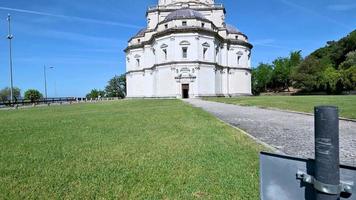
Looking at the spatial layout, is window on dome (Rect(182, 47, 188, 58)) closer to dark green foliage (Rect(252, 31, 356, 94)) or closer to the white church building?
the white church building

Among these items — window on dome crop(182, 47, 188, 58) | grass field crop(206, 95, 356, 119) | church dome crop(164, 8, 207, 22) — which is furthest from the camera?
window on dome crop(182, 47, 188, 58)

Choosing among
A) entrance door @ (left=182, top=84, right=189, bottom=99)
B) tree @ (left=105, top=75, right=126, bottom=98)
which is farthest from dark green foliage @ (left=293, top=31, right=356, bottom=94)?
tree @ (left=105, top=75, right=126, bottom=98)

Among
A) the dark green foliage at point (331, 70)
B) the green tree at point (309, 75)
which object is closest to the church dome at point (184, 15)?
the dark green foliage at point (331, 70)

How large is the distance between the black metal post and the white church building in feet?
151

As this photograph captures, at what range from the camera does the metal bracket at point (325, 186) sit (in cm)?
124

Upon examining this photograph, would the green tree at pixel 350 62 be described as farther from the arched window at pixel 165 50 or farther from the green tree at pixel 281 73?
the arched window at pixel 165 50

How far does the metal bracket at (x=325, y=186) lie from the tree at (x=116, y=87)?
96564mm

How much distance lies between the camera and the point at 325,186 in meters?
1.31

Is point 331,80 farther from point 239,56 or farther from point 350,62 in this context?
point 239,56

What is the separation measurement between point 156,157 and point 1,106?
35079 mm

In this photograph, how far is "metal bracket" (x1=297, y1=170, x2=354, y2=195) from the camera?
4.06ft

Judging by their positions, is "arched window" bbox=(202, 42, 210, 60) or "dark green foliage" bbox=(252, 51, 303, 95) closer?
"arched window" bbox=(202, 42, 210, 60)

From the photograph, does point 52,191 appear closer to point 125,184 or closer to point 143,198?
point 125,184

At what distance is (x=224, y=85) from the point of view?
183 feet
